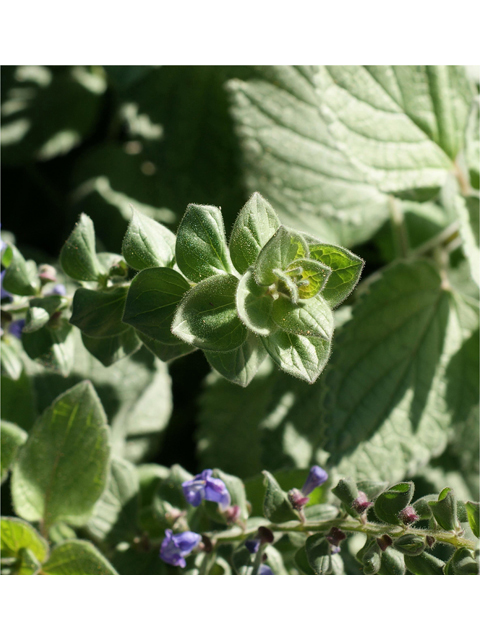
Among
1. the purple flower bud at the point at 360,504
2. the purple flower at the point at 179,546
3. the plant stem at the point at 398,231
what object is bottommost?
the purple flower at the point at 179,546

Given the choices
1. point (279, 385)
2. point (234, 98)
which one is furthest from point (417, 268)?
point (234, 98)

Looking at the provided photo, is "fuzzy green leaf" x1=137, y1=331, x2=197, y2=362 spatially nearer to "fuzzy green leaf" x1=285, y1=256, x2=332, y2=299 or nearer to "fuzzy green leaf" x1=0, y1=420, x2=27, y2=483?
"fuzzy green leaf" x1=285, y1=256, x2=332, y2=299

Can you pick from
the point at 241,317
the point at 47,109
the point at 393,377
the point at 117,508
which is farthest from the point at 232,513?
the point at 47,109

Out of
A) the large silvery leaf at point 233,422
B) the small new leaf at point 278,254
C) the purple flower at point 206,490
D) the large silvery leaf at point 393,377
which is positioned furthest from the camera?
the large silvery leaf at point 233,422

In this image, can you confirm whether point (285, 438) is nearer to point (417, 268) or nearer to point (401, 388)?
point (401, 388)

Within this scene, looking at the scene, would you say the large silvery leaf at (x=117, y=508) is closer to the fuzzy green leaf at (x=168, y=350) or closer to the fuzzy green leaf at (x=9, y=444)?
the fuzzy green leaf at (x=9, y=444)

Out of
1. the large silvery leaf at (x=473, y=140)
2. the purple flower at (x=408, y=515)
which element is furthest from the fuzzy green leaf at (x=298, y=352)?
the large silvery leaf at (x=473, y=140)

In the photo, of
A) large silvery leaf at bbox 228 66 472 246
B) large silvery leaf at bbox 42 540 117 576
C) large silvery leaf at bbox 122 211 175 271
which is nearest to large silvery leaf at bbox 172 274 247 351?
large silvery leaf at bbox 122 211 175 271
